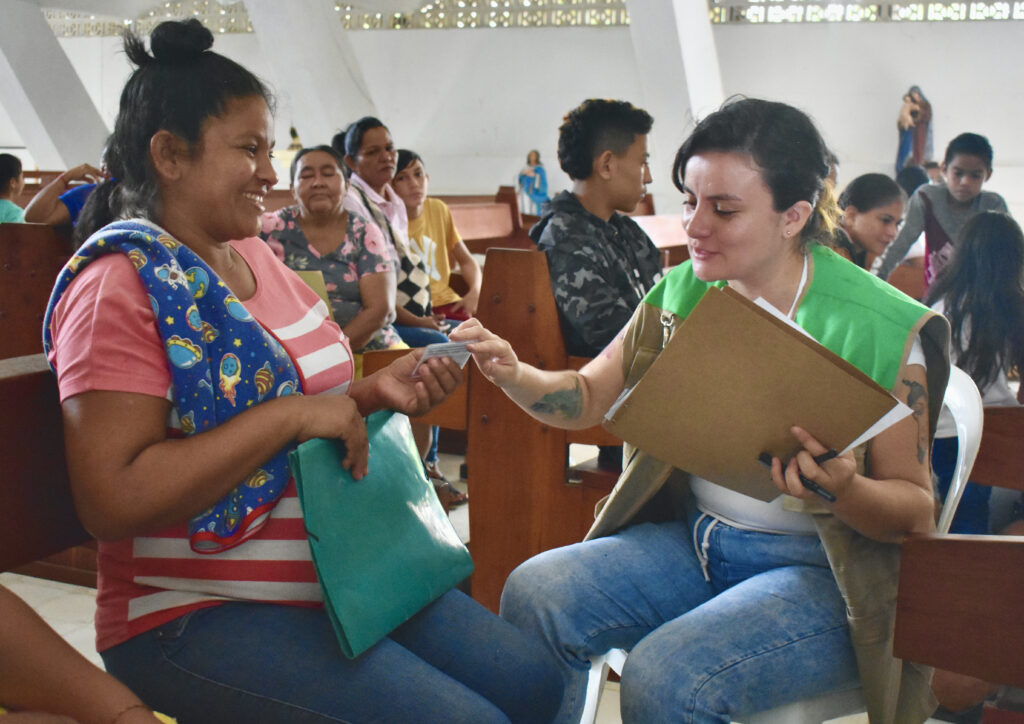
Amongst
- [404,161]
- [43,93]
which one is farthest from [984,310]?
[43,93]

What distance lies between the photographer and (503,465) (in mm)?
2432

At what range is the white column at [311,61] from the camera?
914 cm

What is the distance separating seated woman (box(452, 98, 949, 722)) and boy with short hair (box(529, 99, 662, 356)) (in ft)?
2.06

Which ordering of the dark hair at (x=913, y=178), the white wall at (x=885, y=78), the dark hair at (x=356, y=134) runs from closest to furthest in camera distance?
the dark hair at (x=356, y=134) < the dark hair at (x=913, y=178) < the white wall at (x=885, y=78)

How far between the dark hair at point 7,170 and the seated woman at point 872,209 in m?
3.78

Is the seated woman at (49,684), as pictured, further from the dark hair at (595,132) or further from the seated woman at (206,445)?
the dark hair at (595,132)


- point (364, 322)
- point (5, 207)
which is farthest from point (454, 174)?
point (364, 322)

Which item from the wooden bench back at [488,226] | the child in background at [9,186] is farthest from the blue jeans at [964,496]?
the child in background at [9,186]

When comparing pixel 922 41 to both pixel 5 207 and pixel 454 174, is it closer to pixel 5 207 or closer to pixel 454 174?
pixel 454 174

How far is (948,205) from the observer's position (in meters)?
4.55

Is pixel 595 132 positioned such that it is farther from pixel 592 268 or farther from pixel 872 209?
pixel 872 209

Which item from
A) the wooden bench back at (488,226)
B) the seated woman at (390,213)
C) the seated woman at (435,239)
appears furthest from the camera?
the wooden bench back at (488,226)

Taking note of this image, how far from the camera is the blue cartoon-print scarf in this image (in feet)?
3.86

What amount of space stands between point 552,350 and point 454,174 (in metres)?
12.3
